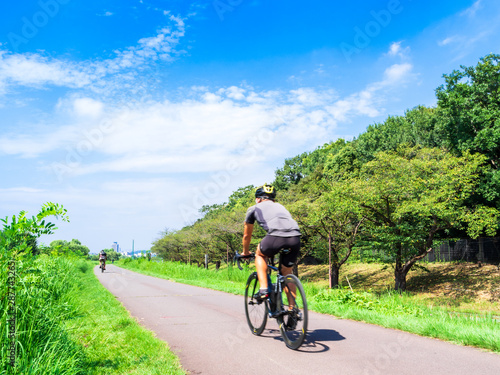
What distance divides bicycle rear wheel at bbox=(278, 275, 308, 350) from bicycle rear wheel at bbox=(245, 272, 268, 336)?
44 cm

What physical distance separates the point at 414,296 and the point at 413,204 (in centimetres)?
596

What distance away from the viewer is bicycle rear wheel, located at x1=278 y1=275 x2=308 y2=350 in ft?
14.8

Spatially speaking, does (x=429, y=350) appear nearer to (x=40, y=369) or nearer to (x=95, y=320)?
(x=40, y=369)

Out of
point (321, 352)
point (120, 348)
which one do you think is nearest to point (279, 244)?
point (321, 352)

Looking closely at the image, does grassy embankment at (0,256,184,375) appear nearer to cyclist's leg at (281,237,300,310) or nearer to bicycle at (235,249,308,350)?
bicycle at (235,249,308,350)

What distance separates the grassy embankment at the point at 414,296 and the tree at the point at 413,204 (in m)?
2.90

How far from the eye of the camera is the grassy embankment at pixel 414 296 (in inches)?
206

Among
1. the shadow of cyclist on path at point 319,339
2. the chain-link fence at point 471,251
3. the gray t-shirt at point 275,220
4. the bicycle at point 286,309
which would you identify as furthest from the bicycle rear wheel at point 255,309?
the chain-link fence at point 471,251

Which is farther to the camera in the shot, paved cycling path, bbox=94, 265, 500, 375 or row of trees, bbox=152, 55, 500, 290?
row of trees, bbox=152, 55, 500, 290

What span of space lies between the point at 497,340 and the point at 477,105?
24835mm

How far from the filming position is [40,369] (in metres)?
3.04

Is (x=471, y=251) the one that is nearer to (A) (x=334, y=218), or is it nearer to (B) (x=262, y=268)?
(A) (x=334, y=218)

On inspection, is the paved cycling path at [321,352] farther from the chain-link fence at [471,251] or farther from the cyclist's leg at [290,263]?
the chain-link fence at [471,251]

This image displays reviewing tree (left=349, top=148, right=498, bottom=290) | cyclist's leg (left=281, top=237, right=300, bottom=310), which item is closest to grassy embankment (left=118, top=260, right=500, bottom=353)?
cyclist's leg (left=281, top=237, right=300, bottom=310)
